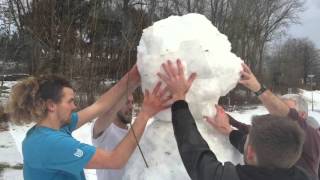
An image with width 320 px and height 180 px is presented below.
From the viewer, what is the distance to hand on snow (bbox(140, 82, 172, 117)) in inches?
92.8

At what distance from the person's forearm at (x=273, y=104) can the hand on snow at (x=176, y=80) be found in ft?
2.96

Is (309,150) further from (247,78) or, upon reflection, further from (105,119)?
(105,119)

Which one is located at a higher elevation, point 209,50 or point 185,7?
point 185,7

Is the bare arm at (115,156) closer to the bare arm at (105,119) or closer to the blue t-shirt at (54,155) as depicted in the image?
the blue t-shirt at (54,155)

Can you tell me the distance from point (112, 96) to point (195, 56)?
679 millimetres

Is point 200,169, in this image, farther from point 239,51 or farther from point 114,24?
point 239,51

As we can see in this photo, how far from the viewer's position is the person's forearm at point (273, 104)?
313 centimetres

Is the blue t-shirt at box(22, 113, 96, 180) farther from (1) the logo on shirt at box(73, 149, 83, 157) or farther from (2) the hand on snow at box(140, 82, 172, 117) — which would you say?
(2) the hand on snow at box(140, 82, 172, 117)

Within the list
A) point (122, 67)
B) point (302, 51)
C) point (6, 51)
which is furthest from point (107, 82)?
point (302, 51)

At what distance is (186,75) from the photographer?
241cm

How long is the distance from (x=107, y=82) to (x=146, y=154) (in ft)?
38.0

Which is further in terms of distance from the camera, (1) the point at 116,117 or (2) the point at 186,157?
(1) the point at 116,117

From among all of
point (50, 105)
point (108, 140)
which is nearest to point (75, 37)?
point (108, 140)

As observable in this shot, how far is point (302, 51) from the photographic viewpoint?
2451 inches
